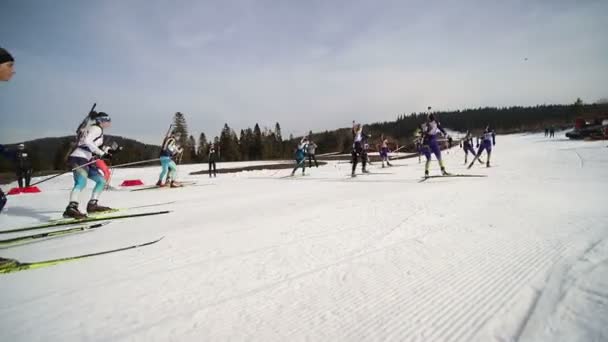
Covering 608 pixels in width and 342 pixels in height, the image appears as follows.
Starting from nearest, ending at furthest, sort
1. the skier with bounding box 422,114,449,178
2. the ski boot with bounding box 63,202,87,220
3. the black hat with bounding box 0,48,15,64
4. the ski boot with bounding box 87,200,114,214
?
1. the black hat with bounding box 0,48,15,64
2. the ski boot with bounding box 63,202,87,220
3. the ski boot with bounding box 87,200,114,214
4. the skier with bounding box 422,114,449,178

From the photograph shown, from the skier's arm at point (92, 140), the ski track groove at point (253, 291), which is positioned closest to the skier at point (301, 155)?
the skier's arm at point (92, 140)

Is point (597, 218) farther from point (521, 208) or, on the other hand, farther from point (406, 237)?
point (406, 237)

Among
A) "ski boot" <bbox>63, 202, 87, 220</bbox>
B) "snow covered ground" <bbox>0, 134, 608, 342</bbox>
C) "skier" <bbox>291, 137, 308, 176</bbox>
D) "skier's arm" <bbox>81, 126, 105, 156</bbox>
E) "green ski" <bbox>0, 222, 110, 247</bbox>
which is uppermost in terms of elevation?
"skier's arm" <bbox>81, 126, 105, 156</bbox>

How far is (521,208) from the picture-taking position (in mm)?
4414

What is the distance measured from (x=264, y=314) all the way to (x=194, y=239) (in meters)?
2.22

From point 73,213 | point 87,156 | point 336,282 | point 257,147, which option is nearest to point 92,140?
point 87,156

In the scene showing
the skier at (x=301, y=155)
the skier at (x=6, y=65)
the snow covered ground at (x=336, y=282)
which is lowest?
the snow covered ground at (x=336, y=282)

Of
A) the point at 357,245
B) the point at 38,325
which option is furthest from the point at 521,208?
the point at 38,325

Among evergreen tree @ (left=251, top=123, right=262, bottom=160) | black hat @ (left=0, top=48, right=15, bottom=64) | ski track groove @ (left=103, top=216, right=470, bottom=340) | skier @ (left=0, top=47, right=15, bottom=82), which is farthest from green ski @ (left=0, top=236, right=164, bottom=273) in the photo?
evergreen tree @ (left=251, top=123, right=262, bottom=160)

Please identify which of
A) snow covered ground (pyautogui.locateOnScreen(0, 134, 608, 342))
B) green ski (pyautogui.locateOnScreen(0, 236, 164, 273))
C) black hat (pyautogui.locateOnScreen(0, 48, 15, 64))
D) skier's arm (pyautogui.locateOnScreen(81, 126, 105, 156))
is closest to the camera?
snow covered ground (pyautogui.locateOnScreen(0, 134, 608, 342))

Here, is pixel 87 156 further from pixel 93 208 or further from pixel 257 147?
pixel 257 147

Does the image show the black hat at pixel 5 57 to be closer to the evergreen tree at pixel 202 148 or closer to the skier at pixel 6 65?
the skier at pixel 6 65

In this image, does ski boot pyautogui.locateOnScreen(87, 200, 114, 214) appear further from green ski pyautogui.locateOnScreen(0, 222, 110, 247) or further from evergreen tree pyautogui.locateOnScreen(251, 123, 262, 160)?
evergreen tree pyautogui.locateOnScreen(251, 123, 262, 160)

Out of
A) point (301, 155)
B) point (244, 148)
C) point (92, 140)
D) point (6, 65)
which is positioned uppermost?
point (244, 148)
